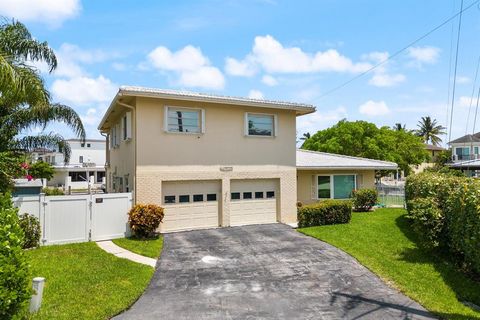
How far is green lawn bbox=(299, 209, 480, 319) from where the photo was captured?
8.04 metres

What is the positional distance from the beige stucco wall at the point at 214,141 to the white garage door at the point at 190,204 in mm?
1004

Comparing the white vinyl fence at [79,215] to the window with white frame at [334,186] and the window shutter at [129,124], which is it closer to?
the window shutter at [129,124]

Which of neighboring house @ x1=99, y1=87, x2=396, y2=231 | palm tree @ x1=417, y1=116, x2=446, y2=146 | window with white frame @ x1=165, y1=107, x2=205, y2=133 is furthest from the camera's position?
palm tree @ x1=417, y1=116, x2=446, y2=146

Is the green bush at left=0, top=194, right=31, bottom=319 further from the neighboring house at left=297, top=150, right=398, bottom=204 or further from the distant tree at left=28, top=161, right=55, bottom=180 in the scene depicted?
the neighboring house at left=297, top=150, right=398, bottom=204

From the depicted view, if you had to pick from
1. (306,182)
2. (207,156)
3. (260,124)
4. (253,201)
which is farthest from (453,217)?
(306,182)

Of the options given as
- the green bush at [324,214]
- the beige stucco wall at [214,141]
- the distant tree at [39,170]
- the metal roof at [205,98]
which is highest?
the metal roof at [205,98]

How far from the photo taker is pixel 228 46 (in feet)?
54.8

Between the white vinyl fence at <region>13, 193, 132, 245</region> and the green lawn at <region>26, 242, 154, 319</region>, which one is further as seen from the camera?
the white vinyl fence at <region>13, 193, 132, 245</region>

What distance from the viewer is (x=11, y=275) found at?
5.38m

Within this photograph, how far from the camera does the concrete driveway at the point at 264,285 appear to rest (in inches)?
291

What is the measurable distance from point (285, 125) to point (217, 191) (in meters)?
4.62

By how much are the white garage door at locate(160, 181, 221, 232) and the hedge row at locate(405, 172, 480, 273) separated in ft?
26.3

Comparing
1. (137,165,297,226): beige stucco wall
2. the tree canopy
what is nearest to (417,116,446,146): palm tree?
the tree canopy

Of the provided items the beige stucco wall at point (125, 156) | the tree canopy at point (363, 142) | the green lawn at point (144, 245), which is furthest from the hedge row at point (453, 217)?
the tree canopy at point (363, 142)
